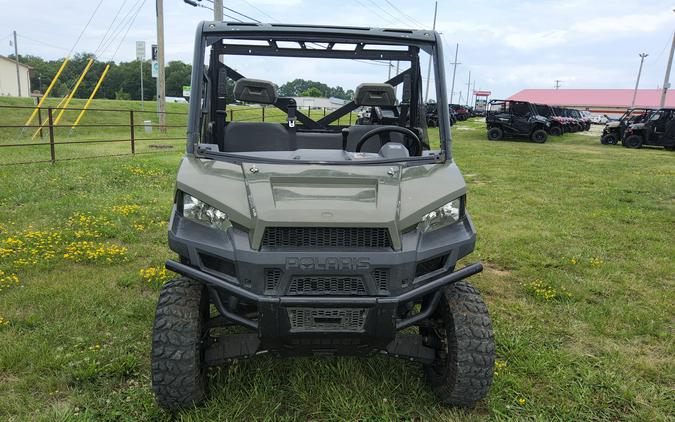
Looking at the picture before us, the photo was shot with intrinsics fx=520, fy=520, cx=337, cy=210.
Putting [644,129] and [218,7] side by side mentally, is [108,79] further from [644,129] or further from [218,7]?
[644,129]

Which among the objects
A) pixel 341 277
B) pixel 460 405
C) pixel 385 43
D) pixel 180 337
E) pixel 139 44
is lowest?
pixel 460 405

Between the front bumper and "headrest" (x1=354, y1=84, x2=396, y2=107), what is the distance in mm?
1609

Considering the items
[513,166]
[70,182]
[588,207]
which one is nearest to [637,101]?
[513,166]

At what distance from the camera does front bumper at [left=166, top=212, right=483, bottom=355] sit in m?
2.29

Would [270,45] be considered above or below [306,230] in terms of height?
above

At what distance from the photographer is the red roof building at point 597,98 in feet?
237

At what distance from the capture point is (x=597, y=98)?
79.0m

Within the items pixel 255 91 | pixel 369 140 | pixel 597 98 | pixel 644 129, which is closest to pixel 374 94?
pixel 369 140

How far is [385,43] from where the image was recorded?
326 centimetres

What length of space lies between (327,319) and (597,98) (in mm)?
87993

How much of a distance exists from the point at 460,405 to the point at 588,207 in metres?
6.92

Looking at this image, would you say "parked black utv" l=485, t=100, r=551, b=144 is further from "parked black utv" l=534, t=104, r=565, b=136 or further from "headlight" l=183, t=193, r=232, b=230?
"headlight" l=183, t=193, r=232, b=230

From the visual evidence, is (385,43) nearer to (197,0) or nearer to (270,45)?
(270,45)

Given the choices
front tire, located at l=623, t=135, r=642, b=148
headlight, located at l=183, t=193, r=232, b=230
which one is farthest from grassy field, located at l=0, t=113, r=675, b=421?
front tire, located at l=623, t=135, r=642, b=148
